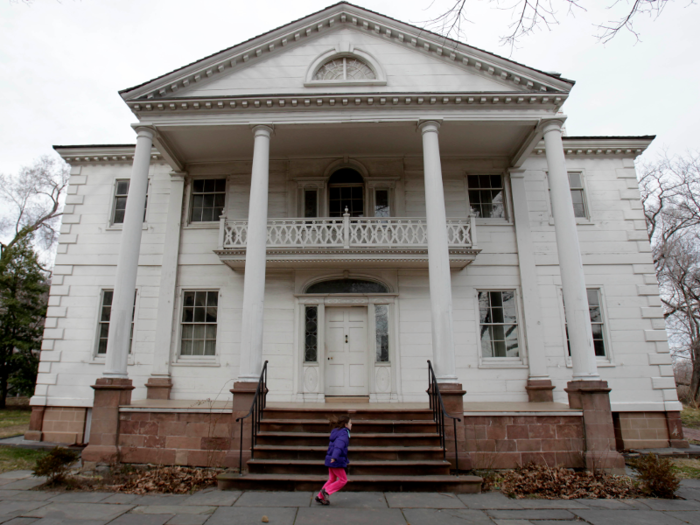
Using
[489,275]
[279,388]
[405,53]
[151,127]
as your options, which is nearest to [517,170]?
[489,275]

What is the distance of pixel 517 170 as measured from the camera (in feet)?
43.2

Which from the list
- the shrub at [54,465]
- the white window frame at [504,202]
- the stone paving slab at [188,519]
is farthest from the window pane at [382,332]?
the shrub at [54,465]

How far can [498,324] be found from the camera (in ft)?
40.0

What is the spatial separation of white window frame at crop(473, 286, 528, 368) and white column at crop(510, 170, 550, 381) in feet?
0.48

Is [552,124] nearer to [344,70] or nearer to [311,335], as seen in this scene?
[344,70]

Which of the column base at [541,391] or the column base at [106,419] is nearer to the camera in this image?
the column base at [106,419]

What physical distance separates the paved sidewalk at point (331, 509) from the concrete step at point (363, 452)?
32.4 inches

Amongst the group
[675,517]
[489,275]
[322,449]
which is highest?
[489,275]

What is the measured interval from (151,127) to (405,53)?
6.72 m

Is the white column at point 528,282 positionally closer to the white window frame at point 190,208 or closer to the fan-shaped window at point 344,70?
the fan-shaped window at point 344,70

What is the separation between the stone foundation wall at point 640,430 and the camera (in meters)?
11.0

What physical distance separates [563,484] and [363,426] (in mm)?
3528

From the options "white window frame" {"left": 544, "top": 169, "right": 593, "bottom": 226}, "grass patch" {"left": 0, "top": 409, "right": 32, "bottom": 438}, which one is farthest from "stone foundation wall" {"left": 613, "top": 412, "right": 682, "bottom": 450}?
"grass patch" {"left": 0, "top": 409, "right": 32, "bottom": 438}

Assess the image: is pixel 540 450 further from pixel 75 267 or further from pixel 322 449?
pixel 75 267
